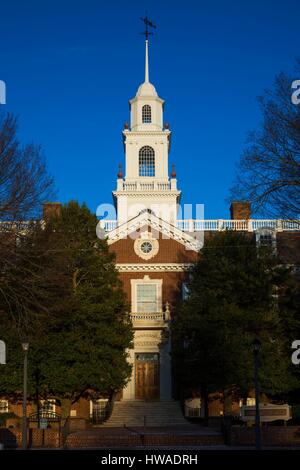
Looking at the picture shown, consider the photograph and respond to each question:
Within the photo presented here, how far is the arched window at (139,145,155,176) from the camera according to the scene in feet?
166

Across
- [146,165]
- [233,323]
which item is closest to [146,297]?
[233,323]

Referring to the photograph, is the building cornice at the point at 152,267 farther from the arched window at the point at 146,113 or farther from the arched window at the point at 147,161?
the arched window at the point at 146,113

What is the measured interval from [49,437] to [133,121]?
29715 millimetres

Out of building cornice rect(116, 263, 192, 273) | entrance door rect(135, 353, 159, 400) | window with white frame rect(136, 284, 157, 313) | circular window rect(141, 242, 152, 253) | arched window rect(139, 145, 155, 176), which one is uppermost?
arched window rect(139, 145, 155, 176)

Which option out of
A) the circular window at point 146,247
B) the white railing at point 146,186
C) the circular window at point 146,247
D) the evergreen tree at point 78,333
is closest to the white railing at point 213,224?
the circular window at point 146,247

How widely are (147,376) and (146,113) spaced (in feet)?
71.1

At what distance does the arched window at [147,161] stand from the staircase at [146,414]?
18604mm

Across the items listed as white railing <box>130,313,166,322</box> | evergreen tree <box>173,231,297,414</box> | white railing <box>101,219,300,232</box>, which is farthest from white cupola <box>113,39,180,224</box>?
Answer: evergreen tree <box>173,231,297,414</box>

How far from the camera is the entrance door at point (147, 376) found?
38.9 meters

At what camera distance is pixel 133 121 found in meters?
51.9

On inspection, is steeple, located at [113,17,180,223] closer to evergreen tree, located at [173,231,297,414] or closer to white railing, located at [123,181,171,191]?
white railing, located at [123,181,171,191]

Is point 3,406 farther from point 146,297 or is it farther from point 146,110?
point 146,110

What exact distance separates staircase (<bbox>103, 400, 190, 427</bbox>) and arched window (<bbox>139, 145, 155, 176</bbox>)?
1860 centimetres
